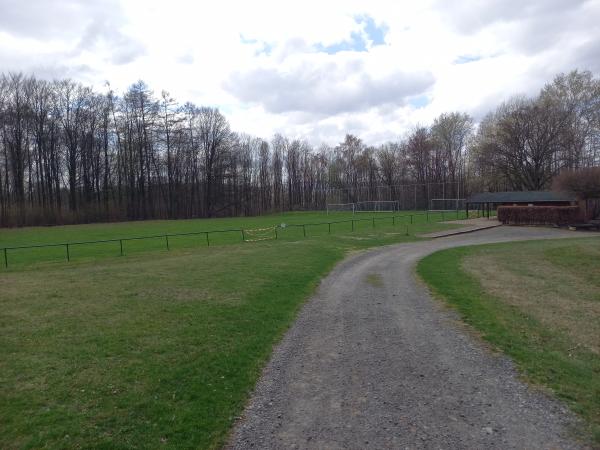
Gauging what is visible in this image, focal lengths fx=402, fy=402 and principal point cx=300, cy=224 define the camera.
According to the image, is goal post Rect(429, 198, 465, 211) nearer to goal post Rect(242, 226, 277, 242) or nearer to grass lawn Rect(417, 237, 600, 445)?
goal post Rect(242, 226, 277, 242)

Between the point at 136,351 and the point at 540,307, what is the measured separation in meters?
9.50

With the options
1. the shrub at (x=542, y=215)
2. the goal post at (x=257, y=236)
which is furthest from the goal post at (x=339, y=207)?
the goal post at (x=257, y=236)

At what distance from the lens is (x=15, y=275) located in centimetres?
1636

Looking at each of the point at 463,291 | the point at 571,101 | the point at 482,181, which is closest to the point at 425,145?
the point at 482,181

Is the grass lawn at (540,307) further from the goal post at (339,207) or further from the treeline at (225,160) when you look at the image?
the goal post at (339,207)

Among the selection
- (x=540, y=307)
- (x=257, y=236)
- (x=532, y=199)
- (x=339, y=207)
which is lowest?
(x=540, y=307)

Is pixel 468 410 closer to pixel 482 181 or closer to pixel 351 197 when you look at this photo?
pixel 482 181

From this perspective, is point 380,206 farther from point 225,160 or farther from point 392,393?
point 392,393

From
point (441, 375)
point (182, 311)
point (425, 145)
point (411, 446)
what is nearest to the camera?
point (411, 446)

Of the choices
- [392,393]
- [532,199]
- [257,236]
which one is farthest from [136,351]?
[532,199]

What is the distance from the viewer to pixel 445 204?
2889 inches

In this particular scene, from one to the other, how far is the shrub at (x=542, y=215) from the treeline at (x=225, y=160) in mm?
22270

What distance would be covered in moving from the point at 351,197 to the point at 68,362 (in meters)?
91.4

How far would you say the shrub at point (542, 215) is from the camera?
127 feet
